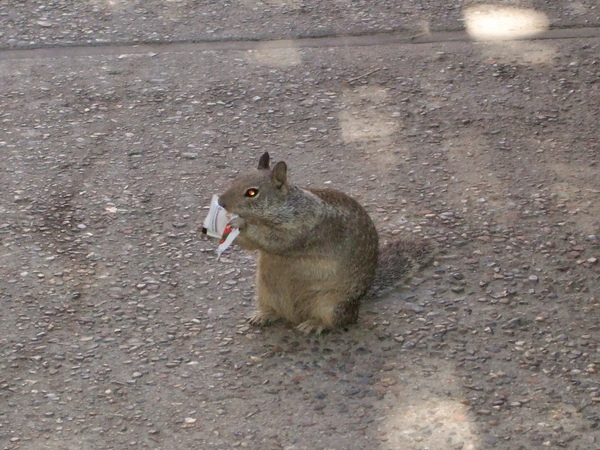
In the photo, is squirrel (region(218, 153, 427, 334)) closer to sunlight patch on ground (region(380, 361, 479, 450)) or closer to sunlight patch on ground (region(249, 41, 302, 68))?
sunlight patch on ground (region(380, 361, 479, 450))

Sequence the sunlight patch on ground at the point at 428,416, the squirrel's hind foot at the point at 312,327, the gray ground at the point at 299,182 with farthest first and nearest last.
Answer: the squirrel's hind foot at the point at 312,327
the gray ground at the point at 299,182
the sunlight patch on ground at the point at 428,416

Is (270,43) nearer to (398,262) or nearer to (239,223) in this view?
(398,262)

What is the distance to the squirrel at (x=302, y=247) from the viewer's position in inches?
147

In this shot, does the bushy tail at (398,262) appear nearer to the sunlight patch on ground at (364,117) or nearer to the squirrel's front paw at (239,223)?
the squirrel's front paw at (239,223)

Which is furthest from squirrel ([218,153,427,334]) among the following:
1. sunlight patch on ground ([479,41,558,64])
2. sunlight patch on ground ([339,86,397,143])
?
sunlight patch on ground ([479,41,558,64])

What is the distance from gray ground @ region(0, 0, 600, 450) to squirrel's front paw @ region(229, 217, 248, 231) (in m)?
0.51

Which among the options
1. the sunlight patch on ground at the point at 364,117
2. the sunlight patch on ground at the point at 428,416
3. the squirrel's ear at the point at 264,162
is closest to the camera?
the sunlight patch on ground at the point at 428,416

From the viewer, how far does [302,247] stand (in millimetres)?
3836

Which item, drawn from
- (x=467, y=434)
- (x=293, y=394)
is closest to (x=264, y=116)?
(x=293, y=394)

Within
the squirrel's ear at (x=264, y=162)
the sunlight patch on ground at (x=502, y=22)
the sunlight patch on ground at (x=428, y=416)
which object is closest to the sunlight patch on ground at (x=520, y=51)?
the sunlight patch on ground at (x=502, y=22)

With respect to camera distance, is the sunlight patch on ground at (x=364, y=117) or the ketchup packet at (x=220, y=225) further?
the sunlight patch on ground at (x=364, y=117)

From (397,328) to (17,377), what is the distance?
4.90 ft

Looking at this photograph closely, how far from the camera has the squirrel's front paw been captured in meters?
3.73

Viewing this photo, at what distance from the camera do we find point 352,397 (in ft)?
11.8
